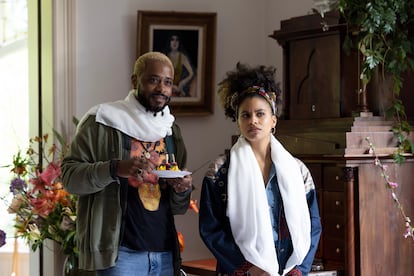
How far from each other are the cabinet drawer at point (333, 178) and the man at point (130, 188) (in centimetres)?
76

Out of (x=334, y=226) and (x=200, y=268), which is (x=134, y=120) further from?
(x=200, y=268)

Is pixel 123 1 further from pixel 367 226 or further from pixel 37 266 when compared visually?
pixel 367 226

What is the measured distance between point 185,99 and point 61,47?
690 mm

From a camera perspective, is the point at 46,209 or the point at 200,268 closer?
the point at 46,209

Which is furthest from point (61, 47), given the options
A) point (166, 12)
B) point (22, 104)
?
point (22, 104)

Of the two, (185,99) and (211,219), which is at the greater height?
(185,99)

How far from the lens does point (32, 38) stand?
13.4 ft

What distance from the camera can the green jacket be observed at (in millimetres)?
2623

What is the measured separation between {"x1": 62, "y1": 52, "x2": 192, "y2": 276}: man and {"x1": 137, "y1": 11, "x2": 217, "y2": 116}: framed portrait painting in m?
1.33

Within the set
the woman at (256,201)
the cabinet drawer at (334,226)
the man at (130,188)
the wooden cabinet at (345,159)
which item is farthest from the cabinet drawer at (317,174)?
the man at (130,188)

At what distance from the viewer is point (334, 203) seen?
3.27 metres

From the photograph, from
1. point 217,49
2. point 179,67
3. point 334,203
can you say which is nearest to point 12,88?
point 179,67

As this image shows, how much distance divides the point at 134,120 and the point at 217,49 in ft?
5.43

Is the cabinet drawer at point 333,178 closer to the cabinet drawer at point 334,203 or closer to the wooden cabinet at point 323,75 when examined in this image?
the cabinet drawer at point 334,203
